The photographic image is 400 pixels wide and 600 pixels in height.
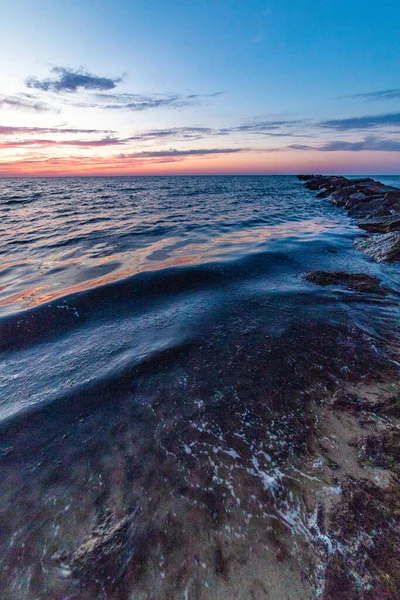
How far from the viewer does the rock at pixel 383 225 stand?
13578 millimetres

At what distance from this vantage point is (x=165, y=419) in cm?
348

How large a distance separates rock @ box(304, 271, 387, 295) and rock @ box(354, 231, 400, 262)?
2962 mm

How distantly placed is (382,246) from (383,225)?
4.96 meters

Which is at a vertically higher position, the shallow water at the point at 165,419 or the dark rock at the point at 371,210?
the dark rock at the point at 371,210

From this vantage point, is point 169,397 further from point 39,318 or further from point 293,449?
point 39,318

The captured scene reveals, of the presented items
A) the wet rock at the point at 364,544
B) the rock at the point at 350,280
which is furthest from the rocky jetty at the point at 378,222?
the wet rock at the point at 364,544

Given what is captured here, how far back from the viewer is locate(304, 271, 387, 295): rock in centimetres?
713

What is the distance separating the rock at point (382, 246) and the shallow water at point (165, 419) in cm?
188

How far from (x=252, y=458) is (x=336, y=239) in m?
12.8

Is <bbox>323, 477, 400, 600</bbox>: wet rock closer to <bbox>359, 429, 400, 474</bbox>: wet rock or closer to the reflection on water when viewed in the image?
<bbox>359, 429, 400, 474</bbox>: wet rock

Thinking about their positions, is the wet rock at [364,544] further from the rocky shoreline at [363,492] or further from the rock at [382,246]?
the rock at [382,246]

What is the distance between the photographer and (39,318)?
5.98 meters

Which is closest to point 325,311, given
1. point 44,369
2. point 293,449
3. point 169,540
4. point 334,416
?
point 334,416

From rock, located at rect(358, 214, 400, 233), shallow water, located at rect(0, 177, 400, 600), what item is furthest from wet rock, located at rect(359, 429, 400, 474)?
rock, located at rect(358, 214, 400, 233)
